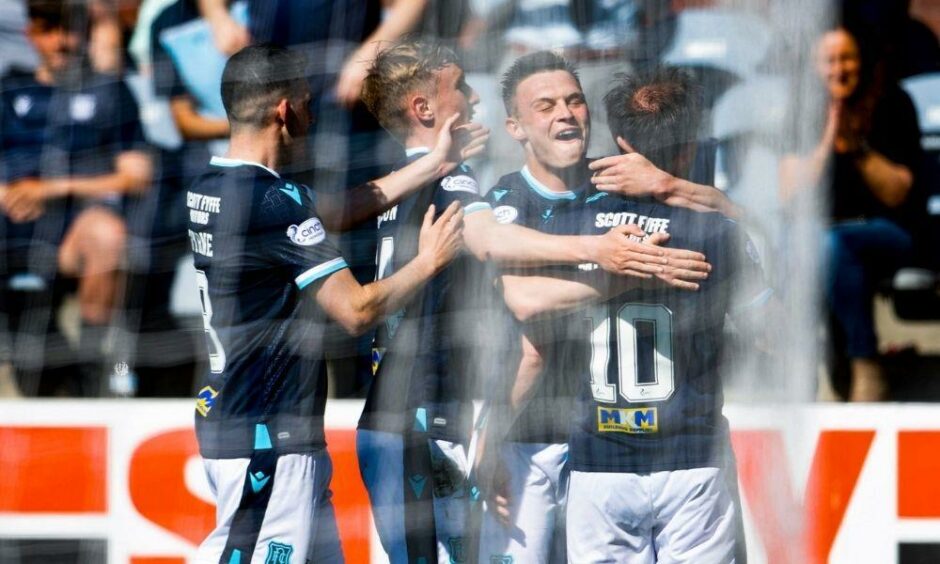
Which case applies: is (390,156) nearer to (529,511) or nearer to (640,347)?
(640,347)

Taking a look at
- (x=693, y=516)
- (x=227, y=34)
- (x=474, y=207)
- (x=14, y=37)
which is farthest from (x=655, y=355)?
(x=14, y=37)

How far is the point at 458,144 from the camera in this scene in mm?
1562

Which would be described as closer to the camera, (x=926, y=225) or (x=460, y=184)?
(x=460, y=184)

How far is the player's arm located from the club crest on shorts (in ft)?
2.34

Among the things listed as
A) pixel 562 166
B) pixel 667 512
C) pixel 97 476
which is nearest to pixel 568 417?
pixel 667 512

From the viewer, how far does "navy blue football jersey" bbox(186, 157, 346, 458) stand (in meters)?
1.54

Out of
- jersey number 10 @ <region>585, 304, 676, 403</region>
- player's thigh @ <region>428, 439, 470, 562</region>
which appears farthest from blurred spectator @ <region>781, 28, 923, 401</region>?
player's thigh @ <region>428, 439, 470, 562</region>

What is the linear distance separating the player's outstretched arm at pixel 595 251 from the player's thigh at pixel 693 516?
289mm

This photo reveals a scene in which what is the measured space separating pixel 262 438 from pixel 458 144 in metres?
0.53

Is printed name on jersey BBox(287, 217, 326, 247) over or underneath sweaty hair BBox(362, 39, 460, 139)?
underneath

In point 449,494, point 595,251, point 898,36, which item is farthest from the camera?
point 898,36

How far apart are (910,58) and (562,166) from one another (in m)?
0.66

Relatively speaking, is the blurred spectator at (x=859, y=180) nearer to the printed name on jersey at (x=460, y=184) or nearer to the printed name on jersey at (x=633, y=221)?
the printed name on jersey at (x=633, y=221)

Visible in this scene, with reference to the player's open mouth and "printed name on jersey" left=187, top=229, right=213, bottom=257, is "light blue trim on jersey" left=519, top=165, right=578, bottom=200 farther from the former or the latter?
"printed name on jersey" left=187, top=229, right=213, bottom=257
